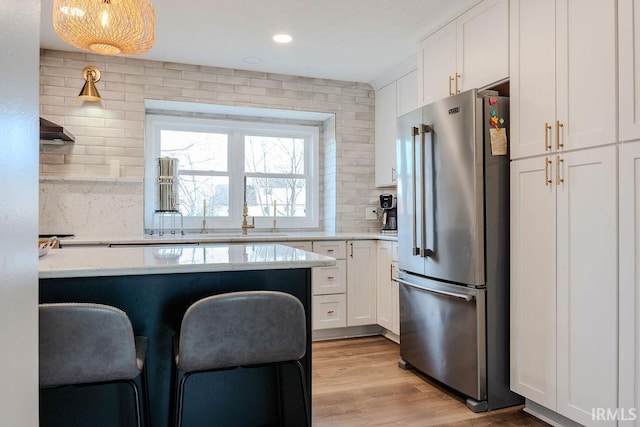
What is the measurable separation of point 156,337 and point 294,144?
3140 millimetres

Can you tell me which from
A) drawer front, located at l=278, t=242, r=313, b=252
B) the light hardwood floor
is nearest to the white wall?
the light hardwood floor

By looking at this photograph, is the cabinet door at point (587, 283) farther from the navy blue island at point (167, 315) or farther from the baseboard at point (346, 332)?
the baseboard at point (346, 332)

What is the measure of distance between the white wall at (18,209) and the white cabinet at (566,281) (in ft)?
6.72

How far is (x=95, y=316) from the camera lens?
4.35 ft

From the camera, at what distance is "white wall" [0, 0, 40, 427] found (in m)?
0.77

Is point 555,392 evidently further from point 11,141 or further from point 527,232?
point 11,141

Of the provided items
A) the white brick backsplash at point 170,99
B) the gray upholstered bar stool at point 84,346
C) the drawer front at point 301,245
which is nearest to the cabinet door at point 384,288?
the drawer front at point 301,245

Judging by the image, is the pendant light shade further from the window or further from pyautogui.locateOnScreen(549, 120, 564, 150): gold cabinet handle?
the window

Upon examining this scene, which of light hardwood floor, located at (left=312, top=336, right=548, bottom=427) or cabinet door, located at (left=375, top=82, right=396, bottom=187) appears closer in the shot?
light hardwood floor, located at (left=312, top=336, right=548, bottom=427)

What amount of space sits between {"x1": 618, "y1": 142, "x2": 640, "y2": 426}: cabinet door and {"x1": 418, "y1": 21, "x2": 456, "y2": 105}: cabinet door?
134cm

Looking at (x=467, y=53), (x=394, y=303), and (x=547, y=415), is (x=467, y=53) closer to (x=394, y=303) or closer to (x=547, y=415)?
(x=394, y=303)

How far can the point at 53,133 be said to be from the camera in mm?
3152

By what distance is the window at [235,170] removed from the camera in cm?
414

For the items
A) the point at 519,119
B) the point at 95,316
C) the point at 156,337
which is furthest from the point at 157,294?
the point at 519,119
